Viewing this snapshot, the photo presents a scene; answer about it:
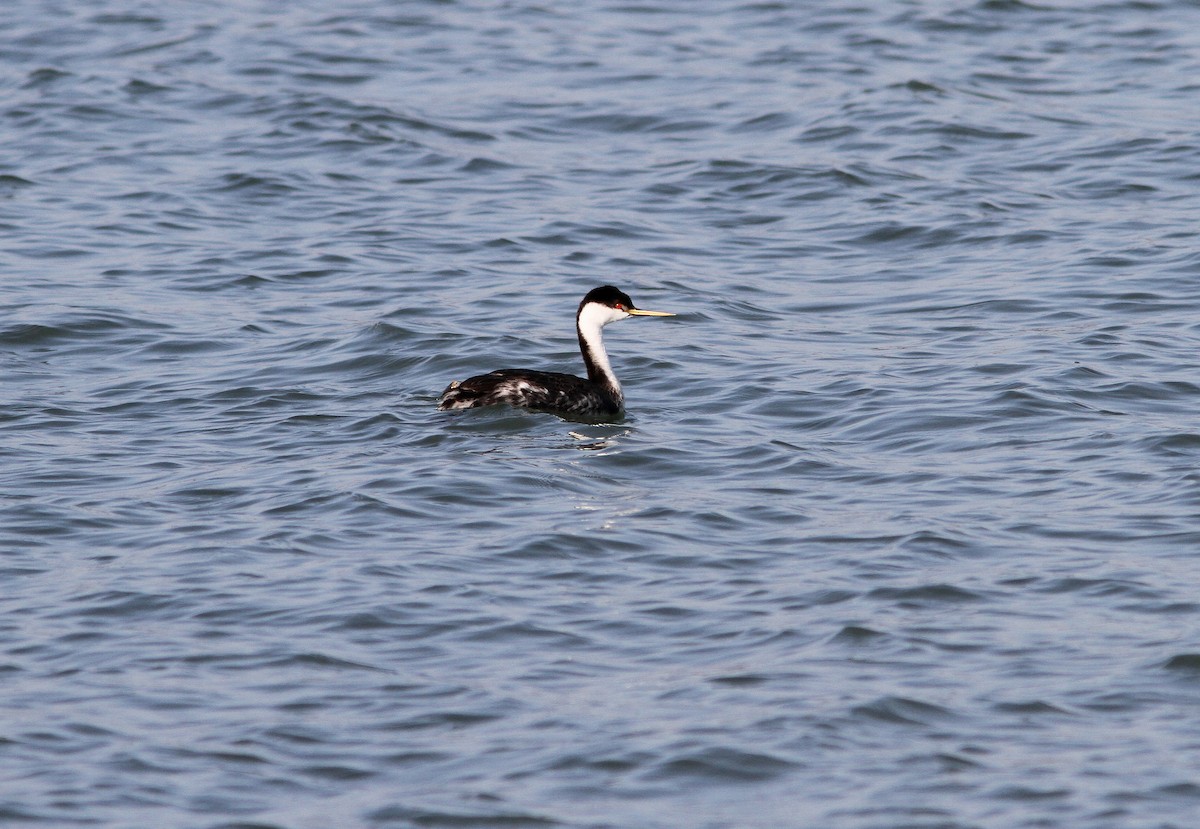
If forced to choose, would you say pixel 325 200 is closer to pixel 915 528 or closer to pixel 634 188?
pixel 634 188

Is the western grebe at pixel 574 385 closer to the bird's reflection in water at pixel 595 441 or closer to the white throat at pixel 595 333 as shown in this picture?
the white throat at pixel 595 333

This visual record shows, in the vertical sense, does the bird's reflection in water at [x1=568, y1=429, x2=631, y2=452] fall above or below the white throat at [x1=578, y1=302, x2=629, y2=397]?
below

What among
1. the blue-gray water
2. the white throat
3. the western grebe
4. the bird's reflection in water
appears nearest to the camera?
the blue-gray water

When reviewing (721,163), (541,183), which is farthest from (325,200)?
(721,163)

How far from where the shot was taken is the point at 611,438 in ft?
41.3

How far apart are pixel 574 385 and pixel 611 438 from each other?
23.5 inches

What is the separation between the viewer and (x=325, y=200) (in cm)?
1952

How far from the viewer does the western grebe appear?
1259 centimetres

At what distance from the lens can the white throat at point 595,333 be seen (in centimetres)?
1346

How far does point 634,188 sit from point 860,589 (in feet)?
35.1

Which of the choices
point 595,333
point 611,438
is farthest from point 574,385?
point 595,333

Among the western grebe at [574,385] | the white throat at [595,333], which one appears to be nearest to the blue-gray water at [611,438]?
the western grebe at [574,385]

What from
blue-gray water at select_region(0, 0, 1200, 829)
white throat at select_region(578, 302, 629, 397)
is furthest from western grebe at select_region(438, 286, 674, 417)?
blue-gray water at select_region(0, 0, 1200, 829)

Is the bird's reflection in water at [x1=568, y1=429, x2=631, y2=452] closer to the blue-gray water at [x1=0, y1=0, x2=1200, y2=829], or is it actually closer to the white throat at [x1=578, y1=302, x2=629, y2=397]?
the blue-gray water at [x1=0, y1=0, x2=1200, y2=829]
